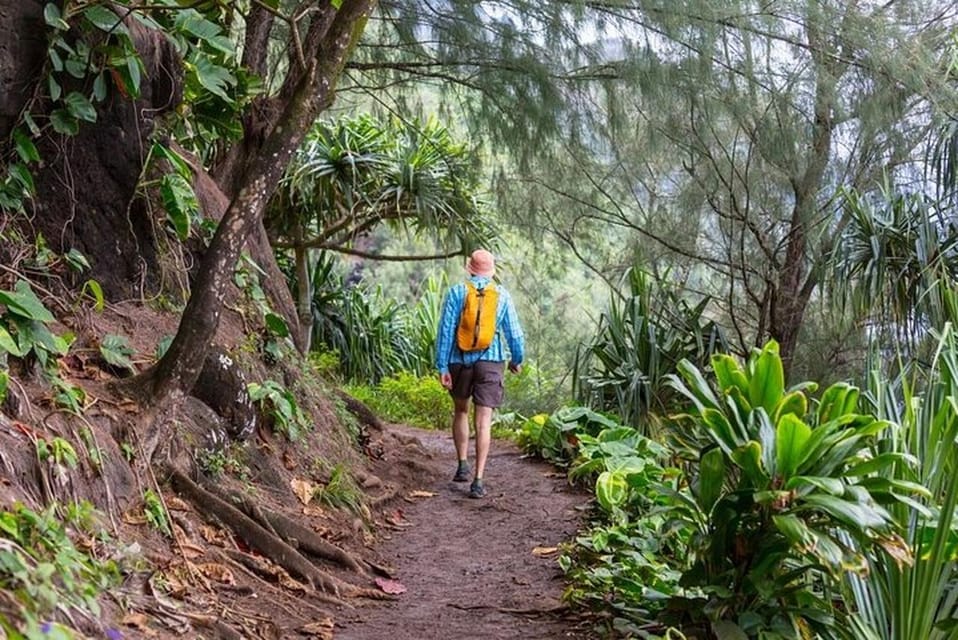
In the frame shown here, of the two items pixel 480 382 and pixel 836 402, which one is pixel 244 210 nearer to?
pixel 836 402

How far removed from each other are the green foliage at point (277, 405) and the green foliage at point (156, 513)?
130cm

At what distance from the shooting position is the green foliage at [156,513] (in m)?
3.61

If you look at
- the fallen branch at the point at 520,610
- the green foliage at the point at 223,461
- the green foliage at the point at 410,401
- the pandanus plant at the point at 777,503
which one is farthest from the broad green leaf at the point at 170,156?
the green foliage at the point at 410,401

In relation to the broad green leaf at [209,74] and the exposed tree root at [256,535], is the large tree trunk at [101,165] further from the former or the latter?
the exposed tree root at [256,535]

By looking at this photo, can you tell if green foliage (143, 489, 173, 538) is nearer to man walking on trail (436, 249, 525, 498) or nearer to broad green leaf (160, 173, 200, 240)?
broad green leaf (160, 173, 200, 240)

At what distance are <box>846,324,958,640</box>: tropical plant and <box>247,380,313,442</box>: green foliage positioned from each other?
3.04 meters

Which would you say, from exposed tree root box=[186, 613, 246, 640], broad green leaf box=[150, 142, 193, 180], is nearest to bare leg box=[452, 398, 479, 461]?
broad green leaf box=[150, 142, 193, 180]

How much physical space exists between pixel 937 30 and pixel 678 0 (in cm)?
243

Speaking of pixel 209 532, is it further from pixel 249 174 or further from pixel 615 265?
pixel 615 265

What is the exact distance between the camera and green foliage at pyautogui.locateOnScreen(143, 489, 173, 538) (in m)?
3.61

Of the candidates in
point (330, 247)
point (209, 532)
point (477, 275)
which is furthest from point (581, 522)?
point (330, 247)

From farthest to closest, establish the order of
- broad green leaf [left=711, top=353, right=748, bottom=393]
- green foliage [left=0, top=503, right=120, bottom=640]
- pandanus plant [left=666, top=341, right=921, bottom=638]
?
broad green leaf [left=711, top=353, right=748, bottom=393]
pandanus plant [left=666, top=341, right=921, bottom=638]
green foliage [left=0, top=503, right=120, bottom=640]

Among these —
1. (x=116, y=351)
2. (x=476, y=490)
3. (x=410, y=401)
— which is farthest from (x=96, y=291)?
(x=410, y=401)

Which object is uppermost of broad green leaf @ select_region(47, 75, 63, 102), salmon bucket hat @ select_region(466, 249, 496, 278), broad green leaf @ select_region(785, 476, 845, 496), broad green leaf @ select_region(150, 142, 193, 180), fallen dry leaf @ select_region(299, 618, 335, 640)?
broad green leaf @ select_region(47, 75, 63, 102)
